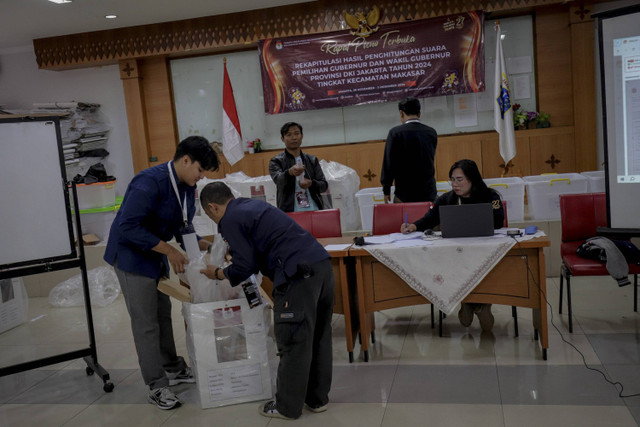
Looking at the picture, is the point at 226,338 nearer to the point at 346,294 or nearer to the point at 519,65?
the point at 346,294

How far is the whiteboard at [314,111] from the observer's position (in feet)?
21.6

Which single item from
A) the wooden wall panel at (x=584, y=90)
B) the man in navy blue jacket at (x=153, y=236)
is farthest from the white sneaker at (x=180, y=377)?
the wooden wall panel at (x=584, y=90)

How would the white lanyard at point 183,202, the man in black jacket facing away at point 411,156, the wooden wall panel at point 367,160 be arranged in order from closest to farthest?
the white lanyard at point 183,202, the man in black jacket facing away at point 411,156, the wooden wall panel at point 367,160

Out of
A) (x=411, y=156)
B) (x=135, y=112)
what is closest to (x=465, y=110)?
(x=411, y=156)

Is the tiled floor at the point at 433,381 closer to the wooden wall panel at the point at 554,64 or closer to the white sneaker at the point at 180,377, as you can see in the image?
the white sneaker at the point at 180,377

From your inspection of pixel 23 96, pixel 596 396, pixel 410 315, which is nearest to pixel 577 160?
pixel 410 315

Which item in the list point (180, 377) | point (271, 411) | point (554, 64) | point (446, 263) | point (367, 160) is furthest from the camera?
point (367, 160)

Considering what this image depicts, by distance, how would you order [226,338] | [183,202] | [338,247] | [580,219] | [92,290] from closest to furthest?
[226,338], [183,202], [338,247], [580,219], [92,290]

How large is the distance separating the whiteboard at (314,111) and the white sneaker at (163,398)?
459cm

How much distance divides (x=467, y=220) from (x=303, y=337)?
4.60ft

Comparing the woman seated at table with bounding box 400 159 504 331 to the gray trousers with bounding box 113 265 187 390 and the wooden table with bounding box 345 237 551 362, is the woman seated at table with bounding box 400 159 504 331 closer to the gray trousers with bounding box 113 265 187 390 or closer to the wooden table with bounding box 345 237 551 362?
the wooden table with bounding box 345 237 551 362

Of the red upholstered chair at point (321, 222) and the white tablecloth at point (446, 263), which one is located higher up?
the red upholstered chair at point (321, 222)

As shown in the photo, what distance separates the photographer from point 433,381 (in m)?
3.14

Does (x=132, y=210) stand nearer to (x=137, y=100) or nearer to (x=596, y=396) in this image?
(x=596, y=396)
